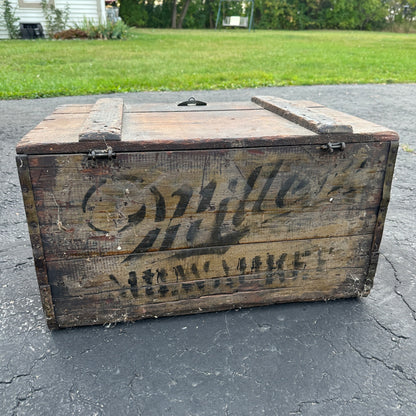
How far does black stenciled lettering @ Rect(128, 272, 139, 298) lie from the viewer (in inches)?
73.4

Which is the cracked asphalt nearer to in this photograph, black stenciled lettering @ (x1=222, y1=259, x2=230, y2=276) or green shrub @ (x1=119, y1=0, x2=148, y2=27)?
black stenciled lettering @ (x1=222, y1=259, x2=230, y2=276)

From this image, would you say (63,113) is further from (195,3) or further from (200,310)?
(195,3)

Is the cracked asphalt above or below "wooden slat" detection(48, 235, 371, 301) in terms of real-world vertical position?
below

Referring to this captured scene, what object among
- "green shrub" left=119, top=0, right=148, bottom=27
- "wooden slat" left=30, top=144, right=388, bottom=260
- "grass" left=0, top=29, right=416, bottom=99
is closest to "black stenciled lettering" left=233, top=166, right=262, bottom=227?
"wooden slat" left=30, top=144, right=388, bottom=260

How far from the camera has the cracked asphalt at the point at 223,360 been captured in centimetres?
153

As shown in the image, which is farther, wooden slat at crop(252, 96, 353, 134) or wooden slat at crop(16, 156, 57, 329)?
wooden slat at crop(252, 96, 353, 134)

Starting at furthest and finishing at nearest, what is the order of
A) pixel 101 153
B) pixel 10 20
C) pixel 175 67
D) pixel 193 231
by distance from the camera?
Result: pixel 10 20, pixel 175 67, pixel 193 231, pixel 101 153

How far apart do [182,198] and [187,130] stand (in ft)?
1.00

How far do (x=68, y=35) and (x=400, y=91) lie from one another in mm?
11870

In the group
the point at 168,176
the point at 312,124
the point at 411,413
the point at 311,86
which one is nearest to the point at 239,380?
the point at 411,413

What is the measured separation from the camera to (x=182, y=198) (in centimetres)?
176

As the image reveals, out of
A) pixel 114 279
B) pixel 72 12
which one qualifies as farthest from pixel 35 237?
pixel 72 12

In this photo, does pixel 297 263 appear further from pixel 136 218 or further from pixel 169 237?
pixel 136 218

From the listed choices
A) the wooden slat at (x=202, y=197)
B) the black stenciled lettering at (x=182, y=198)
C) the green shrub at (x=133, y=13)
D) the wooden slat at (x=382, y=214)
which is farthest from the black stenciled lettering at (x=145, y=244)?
the green shrub at (x=133, y=13)
